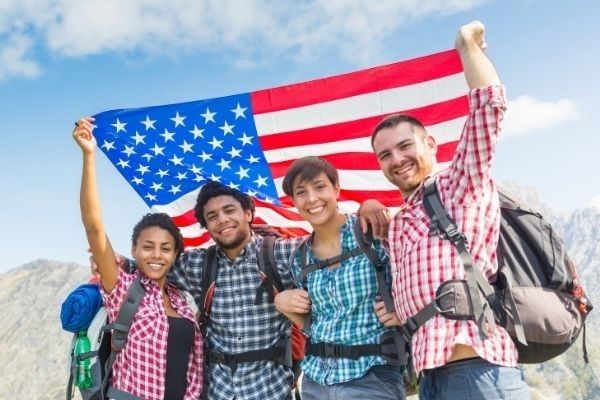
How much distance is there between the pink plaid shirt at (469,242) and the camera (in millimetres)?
3732

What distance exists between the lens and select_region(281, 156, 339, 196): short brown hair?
5.22 meters

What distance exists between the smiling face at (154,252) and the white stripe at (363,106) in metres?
2.61

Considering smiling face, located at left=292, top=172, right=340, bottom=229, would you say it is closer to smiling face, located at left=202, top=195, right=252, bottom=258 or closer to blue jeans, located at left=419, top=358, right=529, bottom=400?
smiling face, located at left=202, top=195, right=252, bottom=258

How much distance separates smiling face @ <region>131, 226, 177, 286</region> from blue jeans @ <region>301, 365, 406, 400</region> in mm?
2266

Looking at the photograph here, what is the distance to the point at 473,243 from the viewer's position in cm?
393

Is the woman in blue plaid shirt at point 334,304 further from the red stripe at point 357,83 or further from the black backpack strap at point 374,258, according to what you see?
the red stripe at point 357,83

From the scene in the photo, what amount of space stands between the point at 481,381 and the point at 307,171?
2449 millimetres

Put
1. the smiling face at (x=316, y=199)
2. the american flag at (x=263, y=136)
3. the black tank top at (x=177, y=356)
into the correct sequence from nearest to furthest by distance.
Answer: the smiling face at (x=316, y=199), the black tank top at (x=177, y=356), the american flag at (x=263, y=136)

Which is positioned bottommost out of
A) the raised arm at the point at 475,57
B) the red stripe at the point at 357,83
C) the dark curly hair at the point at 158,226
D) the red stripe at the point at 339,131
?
the dark curly hair at the point at 158,226

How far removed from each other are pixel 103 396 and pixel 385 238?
3.25 meters

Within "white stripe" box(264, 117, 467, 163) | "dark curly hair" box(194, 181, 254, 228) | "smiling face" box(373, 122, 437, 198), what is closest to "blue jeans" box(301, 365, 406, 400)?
"smiling face" box(373, 122, 437, 198)

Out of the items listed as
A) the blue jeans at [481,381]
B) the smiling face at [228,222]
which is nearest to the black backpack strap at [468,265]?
the blue jeans at [481,381]

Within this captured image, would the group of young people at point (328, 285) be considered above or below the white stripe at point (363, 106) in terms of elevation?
below

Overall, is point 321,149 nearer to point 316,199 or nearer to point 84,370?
point 316,199
